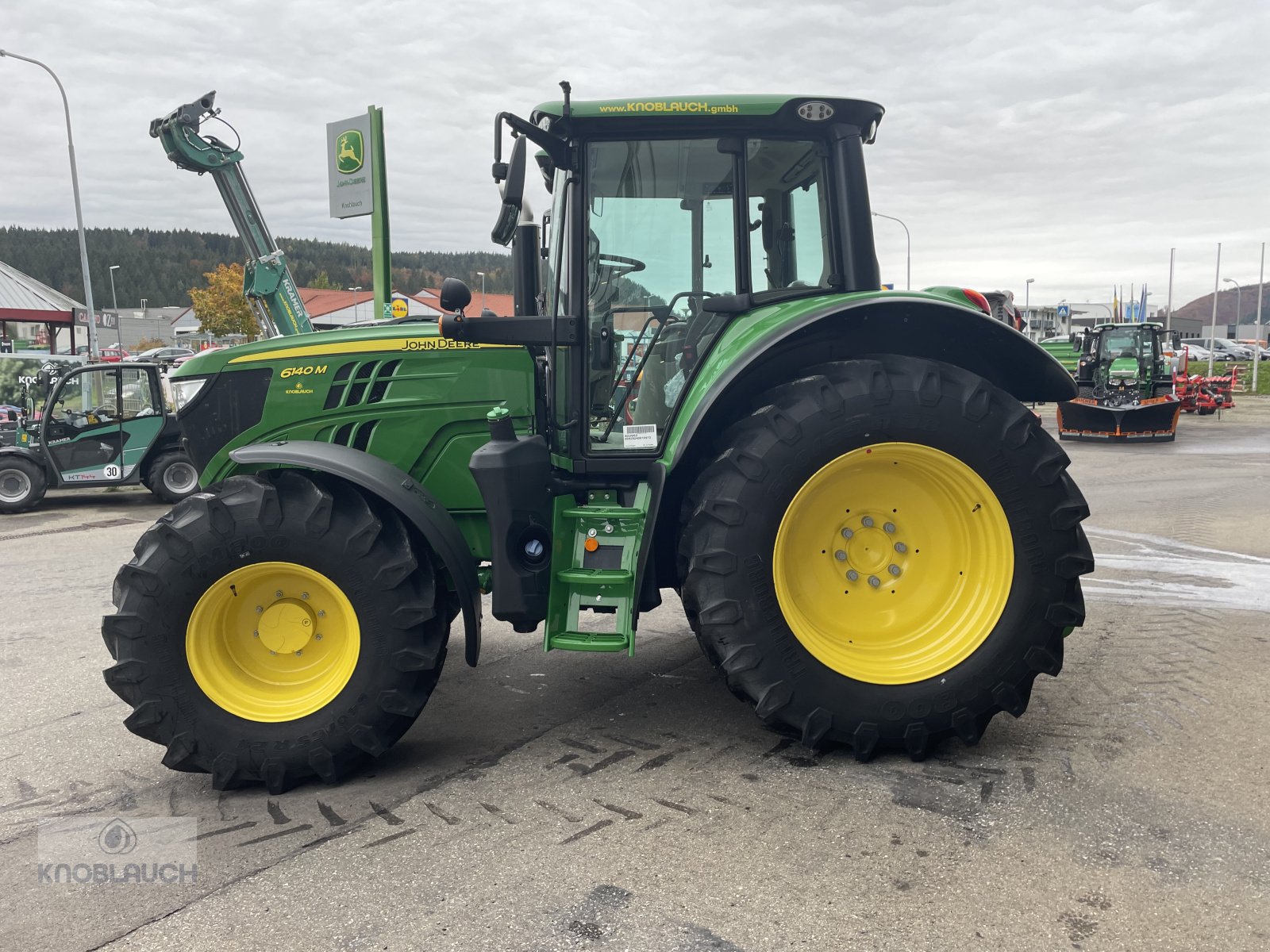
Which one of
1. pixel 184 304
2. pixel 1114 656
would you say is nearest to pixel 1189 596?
pixel 1114 656

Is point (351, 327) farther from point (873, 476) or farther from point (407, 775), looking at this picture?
point (873, 476)

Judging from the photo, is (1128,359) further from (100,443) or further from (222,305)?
(222,305)

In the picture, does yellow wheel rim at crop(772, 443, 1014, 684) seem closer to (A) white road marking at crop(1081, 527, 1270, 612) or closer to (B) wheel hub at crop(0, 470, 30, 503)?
(A) white road marking at crop(1081, 527, 1270, 612)

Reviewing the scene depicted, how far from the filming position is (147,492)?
535 inches

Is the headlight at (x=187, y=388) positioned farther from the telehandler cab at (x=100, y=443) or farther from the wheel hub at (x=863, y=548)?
the telehandler cab at (x=100, y=443)

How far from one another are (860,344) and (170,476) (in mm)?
10847

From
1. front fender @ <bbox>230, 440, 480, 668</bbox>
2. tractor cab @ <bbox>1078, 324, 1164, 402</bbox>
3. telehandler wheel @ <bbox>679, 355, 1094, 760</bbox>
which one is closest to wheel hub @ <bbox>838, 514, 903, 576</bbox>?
telehandler wheel @ <bbox>679, 355, 1094, 760</bbox>

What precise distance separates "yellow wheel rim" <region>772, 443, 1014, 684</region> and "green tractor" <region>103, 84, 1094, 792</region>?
1cm

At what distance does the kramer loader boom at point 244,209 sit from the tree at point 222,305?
5249cm

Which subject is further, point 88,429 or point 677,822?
point 88,429

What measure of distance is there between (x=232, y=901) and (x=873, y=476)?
2.60 metres

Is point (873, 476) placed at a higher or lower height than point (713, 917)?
higher

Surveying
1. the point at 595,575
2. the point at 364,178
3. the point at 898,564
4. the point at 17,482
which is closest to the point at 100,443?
the point at 17,482

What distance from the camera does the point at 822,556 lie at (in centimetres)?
375
